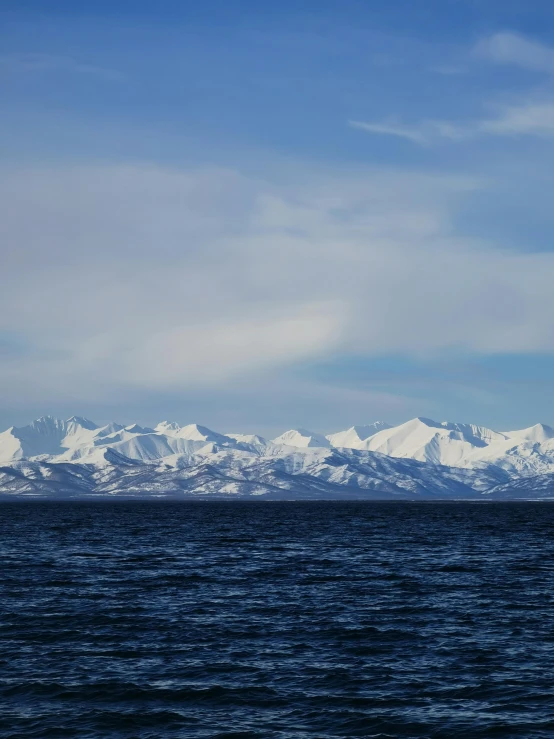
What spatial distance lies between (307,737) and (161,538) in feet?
350

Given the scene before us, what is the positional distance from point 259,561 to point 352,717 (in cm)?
5943

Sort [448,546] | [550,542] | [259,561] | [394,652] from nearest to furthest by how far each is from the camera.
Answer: [394,652], [259,561], [448,546], [550,542]

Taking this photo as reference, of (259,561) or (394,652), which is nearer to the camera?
(394,652)

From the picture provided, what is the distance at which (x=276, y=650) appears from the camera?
46125mm

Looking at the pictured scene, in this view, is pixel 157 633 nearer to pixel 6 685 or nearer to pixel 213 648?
pixel 213 648

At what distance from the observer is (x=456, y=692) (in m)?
38.4

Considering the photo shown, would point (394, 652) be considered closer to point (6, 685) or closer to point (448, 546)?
point (6, 685)

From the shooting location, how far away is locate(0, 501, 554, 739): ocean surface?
34.4 m

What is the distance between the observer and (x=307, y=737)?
32.2m

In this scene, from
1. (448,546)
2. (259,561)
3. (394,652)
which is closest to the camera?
(394,652)

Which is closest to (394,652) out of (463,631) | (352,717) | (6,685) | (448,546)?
(463,631)

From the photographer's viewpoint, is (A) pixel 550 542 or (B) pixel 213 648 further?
(A) pixel 550 542

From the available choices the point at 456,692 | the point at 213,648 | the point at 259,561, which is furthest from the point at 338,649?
the point at 259,561

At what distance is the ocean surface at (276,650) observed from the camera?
34.4m
